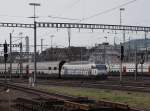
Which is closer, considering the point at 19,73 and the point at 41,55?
the point at 19,73

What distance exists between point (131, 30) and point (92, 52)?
234ft

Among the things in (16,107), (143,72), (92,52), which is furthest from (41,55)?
(16,107)

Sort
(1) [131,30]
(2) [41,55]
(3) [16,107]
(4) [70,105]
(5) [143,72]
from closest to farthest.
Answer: (4) [70,105]
(3) [16,107]
(1) [131,30]
(5) [143,72]
(2) [41,55]

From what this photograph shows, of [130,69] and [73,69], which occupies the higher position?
[73,69]

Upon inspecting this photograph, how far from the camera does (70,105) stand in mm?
17859

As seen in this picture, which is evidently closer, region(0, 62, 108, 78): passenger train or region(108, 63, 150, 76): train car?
region(0, 62, 108, 78): passenger train

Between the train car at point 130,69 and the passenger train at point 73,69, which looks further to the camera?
the train car at point 130,69

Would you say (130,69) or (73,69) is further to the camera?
(130,69)

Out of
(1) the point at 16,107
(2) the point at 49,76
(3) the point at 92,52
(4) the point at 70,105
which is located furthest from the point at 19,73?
(4) the point at 70,105

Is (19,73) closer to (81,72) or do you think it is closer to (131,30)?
(81,72)

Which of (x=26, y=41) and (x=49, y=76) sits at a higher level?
(x=26, y=41)

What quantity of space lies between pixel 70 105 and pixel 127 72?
8050 centimetres

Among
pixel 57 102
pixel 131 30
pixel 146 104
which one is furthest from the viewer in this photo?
pixel 131 30

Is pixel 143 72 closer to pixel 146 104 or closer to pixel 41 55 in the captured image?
pixel 41 55
